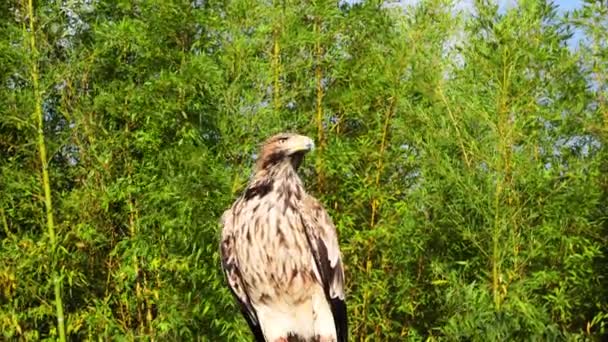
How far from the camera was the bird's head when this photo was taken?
138 inches

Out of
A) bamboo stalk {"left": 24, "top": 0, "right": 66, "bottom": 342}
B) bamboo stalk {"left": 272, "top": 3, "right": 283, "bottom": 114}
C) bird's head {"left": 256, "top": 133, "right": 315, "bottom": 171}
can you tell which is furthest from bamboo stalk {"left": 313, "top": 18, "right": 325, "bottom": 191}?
bird's head {"left": 256, "top": 133, "right": 315, "bottom": 171}

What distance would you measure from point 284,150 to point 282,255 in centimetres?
38

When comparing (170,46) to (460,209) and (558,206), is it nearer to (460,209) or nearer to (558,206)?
(460,209)

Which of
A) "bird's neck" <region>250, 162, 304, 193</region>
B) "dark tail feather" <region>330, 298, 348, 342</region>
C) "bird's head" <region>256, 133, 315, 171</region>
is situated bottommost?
"dark tail feather" <region>330, 298, 348, 342</region>

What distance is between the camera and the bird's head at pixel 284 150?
138 inches

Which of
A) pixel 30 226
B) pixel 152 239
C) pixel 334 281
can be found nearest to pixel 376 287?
pixel 152 239

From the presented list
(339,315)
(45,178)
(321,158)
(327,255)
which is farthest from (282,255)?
(45,178)

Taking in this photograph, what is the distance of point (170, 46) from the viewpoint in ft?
24.5

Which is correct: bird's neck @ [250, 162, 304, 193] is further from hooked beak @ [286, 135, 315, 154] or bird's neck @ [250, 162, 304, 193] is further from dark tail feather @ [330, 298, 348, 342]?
dark tail feather @ [330, 298, 348, 342]

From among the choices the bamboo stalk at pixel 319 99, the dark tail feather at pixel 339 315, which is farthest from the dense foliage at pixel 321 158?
the dark tail feather at pixel 339 315

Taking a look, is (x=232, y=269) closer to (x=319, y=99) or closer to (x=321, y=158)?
(x=321, y=158)

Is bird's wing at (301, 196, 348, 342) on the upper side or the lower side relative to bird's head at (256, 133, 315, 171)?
lower

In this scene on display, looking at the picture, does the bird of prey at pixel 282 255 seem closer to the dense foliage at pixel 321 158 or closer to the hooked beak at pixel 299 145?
the hooked beak at pixel 299 145

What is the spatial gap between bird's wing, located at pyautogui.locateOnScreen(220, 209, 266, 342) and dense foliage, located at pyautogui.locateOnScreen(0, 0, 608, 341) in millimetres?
2584
